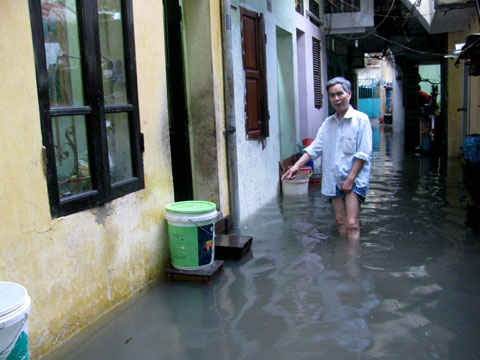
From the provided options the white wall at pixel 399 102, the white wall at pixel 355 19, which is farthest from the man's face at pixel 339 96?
the white wall at pixel 399 102

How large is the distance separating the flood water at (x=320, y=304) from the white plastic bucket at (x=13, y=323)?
1085 mm

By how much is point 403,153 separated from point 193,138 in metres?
11.3

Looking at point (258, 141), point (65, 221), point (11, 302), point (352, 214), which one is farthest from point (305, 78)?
point (11, 302)

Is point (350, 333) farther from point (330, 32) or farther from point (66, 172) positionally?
point (330, 32)

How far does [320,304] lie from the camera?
3980 mm

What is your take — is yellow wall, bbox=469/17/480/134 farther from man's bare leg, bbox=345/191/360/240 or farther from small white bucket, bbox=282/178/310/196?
man's bare leg, bbox=345/191/360/240

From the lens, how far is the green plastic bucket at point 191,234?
173 inches

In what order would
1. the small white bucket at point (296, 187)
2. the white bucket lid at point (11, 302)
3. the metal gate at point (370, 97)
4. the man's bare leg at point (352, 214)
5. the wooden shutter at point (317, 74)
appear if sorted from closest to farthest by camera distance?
the white bucket lid at point (11, 302), the man's bare leg at point (352, 214), the small white bucket at point (296, 187), the wooden shutter at point (317, 74), the metal gate at point (370, 97)

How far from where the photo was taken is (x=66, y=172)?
355 centimetres

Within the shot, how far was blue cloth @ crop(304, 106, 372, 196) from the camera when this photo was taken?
5188 millimetres

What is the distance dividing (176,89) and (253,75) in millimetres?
1953

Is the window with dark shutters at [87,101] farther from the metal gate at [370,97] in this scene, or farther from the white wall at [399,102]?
the metal gate at [370,97]

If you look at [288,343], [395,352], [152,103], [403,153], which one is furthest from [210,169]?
[403,153]

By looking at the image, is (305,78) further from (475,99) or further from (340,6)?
(475,99)
